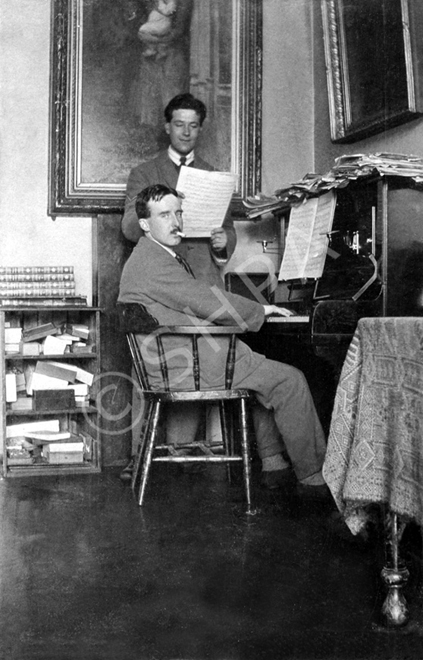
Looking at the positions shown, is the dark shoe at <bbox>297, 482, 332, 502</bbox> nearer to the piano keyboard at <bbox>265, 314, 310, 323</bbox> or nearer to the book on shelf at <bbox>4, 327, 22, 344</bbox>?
the piano keyboard at <bbox>265, 314, 310, 323</bbox>

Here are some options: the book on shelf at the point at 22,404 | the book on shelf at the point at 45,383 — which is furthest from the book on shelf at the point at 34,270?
the book on shelf at the point at 22,404

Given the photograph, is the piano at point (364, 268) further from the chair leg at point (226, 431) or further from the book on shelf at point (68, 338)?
the book on shelf at point (68, 338)

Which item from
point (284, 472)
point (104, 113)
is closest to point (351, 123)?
point (104, 113)

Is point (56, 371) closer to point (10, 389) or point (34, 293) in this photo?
point (10, 389)

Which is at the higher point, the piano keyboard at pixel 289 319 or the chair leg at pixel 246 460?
the piano keyboard at pixel 289 319

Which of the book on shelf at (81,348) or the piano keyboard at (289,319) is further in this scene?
the book on shelf at (81,348)

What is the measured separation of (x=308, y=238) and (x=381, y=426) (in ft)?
5.71

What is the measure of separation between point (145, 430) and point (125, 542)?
2.02 ft

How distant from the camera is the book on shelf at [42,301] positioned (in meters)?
3.73

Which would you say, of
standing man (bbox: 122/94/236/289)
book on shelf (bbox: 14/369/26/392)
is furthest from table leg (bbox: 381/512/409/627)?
book on shelf (bbox: 14/369/26/392)

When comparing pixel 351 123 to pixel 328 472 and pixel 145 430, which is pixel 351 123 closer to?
pixel 145 430

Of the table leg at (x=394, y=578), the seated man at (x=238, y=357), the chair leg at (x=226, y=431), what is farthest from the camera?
the chair leg at (x=226, y=431)

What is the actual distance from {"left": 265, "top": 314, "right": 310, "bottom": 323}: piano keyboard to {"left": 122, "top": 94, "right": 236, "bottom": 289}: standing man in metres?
0.74

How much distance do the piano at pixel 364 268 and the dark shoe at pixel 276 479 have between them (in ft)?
1.98
